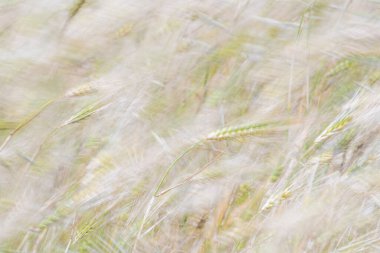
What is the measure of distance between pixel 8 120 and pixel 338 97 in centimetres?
62

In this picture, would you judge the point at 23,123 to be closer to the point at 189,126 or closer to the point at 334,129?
the point at 189,126

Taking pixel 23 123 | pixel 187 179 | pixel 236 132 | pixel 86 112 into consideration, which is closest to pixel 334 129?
pixel 236 132

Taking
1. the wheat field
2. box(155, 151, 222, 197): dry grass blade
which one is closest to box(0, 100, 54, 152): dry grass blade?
the wheat field

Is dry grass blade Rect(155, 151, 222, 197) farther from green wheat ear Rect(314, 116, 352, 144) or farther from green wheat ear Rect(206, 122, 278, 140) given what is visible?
green wheat ear Rect(314, 116, 352, 144)

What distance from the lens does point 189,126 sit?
4.48 feet

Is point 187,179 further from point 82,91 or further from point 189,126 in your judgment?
point 82,91

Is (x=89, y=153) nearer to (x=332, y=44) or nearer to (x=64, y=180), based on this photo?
(x=64, y=180)

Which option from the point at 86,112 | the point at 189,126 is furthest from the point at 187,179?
the point at 86,112

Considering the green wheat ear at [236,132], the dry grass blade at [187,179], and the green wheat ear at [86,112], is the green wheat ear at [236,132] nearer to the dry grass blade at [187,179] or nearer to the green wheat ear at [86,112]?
the dry grass blade at [187,179]

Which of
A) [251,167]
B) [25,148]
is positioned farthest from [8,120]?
[251,167]

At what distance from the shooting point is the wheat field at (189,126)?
1.33m

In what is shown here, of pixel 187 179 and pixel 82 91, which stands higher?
pixel 82 91

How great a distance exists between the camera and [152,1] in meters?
1.42

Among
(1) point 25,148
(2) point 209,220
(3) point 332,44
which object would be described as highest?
(3) point 332,44
